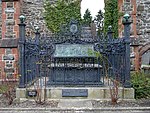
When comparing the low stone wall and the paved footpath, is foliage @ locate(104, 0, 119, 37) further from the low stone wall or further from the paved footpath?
the paved footpath

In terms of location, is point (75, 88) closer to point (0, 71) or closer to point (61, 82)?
point (61, 82)

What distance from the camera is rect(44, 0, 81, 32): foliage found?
12273mm

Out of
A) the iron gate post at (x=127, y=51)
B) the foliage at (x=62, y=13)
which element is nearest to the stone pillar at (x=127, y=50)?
the iron gate post at (x=127, y=51)

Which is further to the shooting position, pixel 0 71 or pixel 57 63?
pixel 0 71

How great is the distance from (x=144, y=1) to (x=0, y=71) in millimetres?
6674

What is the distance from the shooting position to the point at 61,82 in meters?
7.31

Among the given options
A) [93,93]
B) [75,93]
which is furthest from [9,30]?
[93,93]

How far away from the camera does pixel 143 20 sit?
12.0 m

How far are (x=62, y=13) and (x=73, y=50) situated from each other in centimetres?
524

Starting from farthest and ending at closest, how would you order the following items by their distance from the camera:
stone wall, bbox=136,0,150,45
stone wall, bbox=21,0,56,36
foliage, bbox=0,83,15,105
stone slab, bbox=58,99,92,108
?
stone wall, bbox=21,0,56,36, stone wall, bbox=136,0,150,45, foliage, bbox=0,83,15,105, stone slab, bbox=58,99,92,108

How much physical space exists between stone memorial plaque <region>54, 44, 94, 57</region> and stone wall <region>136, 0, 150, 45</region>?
5125mm

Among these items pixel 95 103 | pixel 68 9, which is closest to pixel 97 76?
pixel 95 103

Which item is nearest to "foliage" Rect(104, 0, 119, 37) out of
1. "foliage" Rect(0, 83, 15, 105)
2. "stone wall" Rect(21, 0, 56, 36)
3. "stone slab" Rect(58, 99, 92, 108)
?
"stone wall" Rect(21, 0, 56, 36)

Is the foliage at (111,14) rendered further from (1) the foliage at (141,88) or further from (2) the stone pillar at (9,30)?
(1) the foliage at (141,88)
